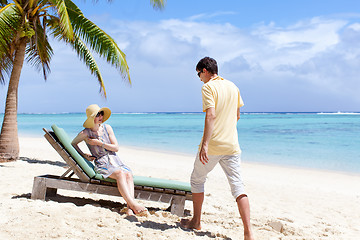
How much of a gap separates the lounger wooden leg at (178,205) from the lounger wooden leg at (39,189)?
1.54m

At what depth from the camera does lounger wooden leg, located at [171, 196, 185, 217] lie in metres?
4.23

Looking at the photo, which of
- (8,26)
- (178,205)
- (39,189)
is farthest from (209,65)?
(8,26)

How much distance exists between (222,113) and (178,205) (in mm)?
1449

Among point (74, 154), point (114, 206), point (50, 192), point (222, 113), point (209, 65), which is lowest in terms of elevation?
point (114, 206)

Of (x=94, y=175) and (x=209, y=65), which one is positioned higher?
(x=209, y=65)

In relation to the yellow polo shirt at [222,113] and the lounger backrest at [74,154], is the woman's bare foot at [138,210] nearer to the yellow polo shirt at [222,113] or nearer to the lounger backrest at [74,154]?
the lounger backrest at [74,154]

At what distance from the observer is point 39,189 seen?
4.30m

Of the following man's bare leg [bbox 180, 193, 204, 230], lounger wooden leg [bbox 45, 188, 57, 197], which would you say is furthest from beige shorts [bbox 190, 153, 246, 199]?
lounger wooden leg [bbox 45, 188, 57, 197]

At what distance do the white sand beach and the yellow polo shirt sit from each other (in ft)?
3.12

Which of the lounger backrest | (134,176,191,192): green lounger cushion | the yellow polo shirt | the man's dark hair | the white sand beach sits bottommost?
the white sand beach

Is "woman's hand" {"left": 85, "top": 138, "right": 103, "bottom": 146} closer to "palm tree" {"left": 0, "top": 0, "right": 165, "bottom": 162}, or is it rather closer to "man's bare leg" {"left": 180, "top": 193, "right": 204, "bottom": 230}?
"man's bare leg" {"left": 180, "top": 193, "right": 204, "bottom": 230}

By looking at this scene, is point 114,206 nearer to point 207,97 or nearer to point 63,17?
point 207,97

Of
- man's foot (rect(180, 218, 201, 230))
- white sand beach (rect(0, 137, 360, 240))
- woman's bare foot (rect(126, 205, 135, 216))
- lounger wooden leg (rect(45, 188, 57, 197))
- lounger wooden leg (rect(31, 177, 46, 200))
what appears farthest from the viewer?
lounger wooden leg (rect(45, 188, 57, 197))

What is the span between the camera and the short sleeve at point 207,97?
3.23 m
